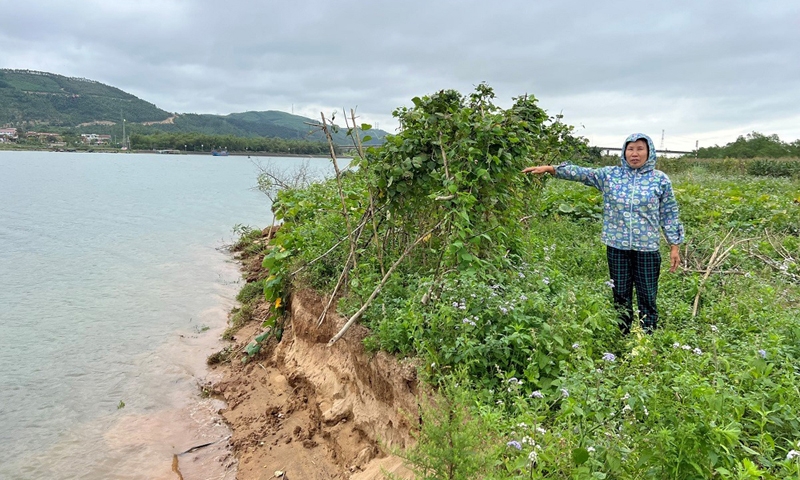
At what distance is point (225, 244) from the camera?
1705 cm

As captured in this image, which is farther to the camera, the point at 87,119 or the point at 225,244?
the point at 87,119

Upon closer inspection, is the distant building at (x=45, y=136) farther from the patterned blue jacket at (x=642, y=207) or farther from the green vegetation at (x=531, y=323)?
the patterned blue jacket at (x=642, y=207)

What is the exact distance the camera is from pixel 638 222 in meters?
4.16

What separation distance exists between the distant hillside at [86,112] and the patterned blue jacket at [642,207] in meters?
96.8

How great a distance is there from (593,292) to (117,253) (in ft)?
49.3

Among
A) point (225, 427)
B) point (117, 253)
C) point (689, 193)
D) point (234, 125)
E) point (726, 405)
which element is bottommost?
point (225, 427)

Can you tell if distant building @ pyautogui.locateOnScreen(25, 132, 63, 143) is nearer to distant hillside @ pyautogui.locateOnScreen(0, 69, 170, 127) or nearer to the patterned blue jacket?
distant hillside @ pyautogui.locateOnScreen(0, 69, 170, 127)

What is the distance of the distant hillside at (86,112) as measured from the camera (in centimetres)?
10069

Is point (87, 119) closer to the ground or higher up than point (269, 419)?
higher up

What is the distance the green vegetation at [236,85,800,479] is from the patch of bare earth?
33 centimetres

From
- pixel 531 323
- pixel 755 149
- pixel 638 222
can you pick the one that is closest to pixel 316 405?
pixel 531 323

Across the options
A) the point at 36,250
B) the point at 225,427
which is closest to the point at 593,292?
the point at 225,427

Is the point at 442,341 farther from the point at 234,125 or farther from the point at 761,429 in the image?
the point at 234,125

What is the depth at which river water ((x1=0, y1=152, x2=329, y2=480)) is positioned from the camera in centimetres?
542
